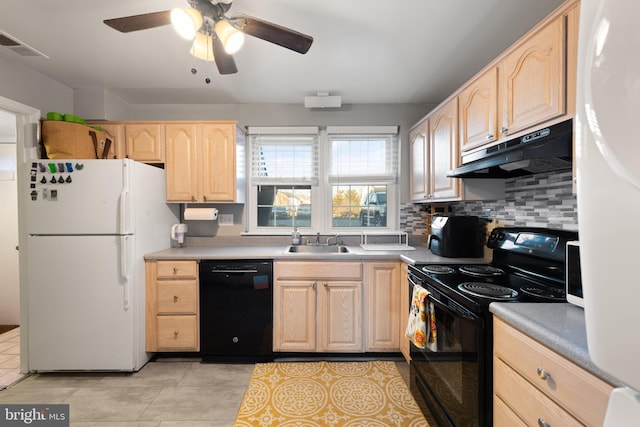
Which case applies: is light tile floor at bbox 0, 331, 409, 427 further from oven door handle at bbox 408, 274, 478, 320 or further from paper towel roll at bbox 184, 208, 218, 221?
paper towel roll at bbox 184, 208, 218, 221

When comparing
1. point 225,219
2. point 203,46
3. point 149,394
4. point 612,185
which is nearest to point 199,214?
point 225,219

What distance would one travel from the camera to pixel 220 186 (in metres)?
2.64

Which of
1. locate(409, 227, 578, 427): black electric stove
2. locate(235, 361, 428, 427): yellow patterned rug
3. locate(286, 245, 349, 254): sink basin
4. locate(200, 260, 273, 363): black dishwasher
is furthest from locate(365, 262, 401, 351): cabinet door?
locate(200, 260, 273, 363): black dishwasher

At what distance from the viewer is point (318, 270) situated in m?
2.38

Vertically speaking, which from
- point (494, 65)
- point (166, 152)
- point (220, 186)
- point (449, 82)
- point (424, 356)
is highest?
point (449, 82)

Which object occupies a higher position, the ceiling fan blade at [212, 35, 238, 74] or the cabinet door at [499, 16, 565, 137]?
the ceiling fan blade at [212, 35, 238, 74]

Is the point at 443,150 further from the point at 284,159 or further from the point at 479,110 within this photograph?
the point at 284,159

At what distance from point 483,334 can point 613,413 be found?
2.49ft

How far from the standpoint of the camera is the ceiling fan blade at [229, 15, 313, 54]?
1387mm

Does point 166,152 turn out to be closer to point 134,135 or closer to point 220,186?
point 134,135

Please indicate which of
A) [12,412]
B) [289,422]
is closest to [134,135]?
[12,412]

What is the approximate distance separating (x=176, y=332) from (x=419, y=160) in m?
2.60

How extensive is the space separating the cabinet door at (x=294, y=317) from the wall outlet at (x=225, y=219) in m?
0.96

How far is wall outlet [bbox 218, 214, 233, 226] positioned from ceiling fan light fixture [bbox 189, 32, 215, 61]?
5.39 feet
